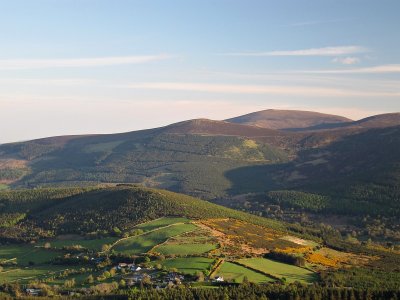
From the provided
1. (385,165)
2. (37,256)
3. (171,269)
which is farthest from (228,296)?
(385,165)

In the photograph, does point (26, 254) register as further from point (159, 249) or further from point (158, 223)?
point (158, 223)

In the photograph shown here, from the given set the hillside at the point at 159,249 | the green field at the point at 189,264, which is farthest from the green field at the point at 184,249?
the green field at the point at 189,264

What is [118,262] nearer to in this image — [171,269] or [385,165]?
[171,269]

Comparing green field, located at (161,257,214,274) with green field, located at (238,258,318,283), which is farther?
green field, located at (161,257,214,274)

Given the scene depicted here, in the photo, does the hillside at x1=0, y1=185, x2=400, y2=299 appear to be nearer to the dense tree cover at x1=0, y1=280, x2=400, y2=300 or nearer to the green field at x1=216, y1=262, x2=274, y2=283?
the green field at x1=216, y1=262, x2=274, y2=283

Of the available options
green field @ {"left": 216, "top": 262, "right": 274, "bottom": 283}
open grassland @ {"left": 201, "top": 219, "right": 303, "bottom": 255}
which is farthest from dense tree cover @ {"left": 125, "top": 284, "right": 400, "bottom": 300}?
open grassland @ {"left": 201, "top": 219, "right": 303, "bottom": 255}
